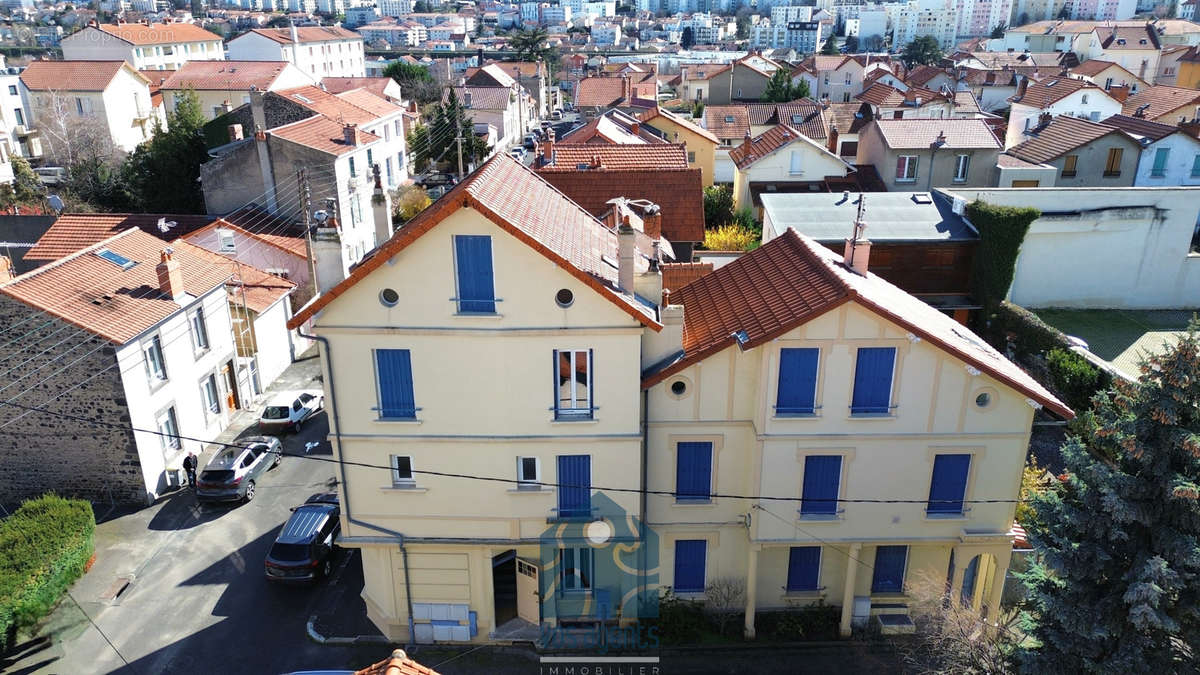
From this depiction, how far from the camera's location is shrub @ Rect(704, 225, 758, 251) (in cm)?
4178

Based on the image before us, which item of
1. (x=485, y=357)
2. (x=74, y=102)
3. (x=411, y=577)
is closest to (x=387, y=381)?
(x=485, y=357)

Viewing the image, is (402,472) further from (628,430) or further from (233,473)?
(233,473)

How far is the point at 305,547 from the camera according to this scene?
2189cm

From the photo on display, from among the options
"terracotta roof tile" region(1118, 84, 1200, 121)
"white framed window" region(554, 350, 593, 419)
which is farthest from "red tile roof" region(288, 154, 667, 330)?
"terracotta roof tile" region(1118, 84, 1200, 121)

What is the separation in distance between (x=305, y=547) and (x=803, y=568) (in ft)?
45.9

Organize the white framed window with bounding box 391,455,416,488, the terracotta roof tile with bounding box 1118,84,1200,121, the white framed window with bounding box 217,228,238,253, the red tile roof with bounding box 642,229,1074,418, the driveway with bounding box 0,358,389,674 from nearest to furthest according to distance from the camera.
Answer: the red tile roof with bounding box 642,229,1074,418 → the white framed window with bounding box 391,455,416,488 → the driveway with bounding box 0,358,389,674 → the white framed window with bounding box 217,228,238,253 → the terracotta roof tile with bounding box 1118,84,1200,121

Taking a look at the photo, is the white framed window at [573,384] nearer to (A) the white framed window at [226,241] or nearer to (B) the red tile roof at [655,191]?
(B) the red tile roof at [655,191]

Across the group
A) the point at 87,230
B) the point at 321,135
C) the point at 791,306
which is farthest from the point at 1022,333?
the point at 87,230

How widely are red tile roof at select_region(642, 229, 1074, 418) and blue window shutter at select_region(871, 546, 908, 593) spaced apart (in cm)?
539

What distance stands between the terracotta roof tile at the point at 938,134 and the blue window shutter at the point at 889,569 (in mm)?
33020

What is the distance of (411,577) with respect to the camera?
64.0ft

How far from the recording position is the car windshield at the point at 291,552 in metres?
21.8

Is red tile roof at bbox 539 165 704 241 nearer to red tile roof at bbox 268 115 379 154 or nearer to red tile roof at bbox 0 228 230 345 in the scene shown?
red tile roof at bbox 268 115 379 154

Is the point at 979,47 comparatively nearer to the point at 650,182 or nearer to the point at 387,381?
the point at 650,182
